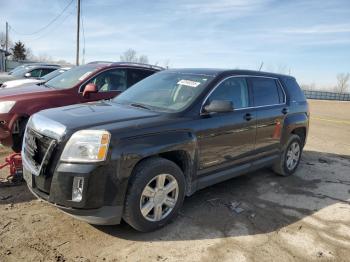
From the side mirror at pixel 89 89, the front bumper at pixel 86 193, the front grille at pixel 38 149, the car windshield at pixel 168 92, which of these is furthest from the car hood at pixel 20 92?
the front bumper at pixel 86 193

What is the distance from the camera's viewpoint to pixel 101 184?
343 centimetres

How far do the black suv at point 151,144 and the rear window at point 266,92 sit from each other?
2 centimetres

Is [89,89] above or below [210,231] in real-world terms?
above

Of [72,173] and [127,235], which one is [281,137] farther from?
[72,173]

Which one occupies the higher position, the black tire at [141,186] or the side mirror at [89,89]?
the side mirror at [89,89]

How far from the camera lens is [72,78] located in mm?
7332

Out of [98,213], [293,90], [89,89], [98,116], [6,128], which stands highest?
[293,90]

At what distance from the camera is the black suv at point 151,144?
3467mm

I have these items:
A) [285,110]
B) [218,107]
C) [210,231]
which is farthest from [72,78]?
[210,231]

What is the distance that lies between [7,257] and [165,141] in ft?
6.09

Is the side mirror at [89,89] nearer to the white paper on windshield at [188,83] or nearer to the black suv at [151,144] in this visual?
the black suv at [151,144]

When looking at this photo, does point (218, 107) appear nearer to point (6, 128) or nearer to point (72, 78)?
point (6, 128)

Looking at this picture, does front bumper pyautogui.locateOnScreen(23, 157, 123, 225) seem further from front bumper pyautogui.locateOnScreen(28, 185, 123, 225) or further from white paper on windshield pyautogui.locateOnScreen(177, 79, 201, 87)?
white paper on windshield pyautogui.locateOnScreen(177, 79, 201, 87)

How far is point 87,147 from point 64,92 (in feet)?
11.7
